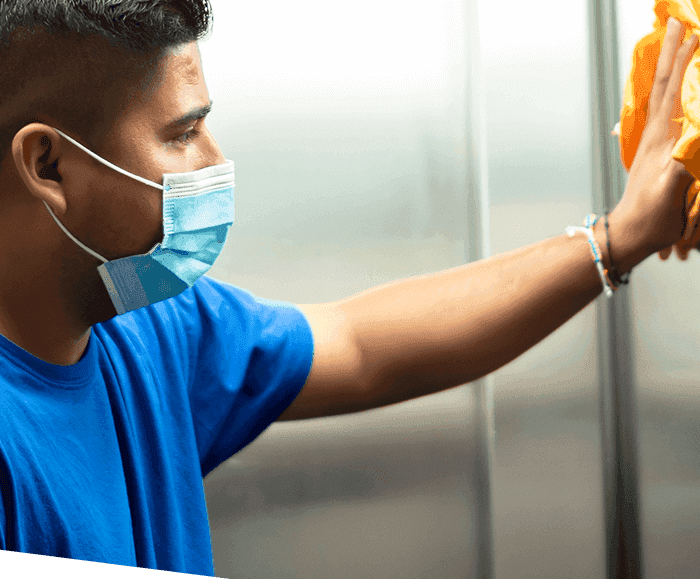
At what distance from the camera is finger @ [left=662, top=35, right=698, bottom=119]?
622mm

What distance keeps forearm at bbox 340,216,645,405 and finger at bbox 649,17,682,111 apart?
0.12 meters

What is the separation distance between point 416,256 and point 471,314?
1.24 feet

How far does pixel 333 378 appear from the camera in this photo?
72 cm

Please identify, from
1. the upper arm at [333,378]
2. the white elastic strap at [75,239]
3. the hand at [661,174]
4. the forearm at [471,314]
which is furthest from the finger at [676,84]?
the white elastic strap at [75,239]

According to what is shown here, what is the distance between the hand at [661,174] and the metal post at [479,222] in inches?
16.1

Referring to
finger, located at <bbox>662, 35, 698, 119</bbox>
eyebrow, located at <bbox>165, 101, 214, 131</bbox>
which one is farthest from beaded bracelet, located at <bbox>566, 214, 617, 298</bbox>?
eyebrow, located at <bbox>165, 101, 214, 131</bbox>

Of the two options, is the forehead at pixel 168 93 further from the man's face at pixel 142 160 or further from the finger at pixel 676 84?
the finger at pixel 676 84

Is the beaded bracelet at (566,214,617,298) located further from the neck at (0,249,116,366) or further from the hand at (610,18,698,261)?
the neck at (0,249,116,366)

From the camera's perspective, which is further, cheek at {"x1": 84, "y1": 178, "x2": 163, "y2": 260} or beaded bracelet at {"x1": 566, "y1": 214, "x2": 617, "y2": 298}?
beaded bracelet at {"x1": 566, "y1": 214, "x2": 617, "y2": 298}

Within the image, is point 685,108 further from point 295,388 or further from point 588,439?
point 588,439

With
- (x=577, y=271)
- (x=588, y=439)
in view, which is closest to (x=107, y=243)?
(x=577, y=271)

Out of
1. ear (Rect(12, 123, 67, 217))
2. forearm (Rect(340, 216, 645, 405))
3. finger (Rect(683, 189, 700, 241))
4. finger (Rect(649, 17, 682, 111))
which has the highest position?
finger (Rect(649, 17, 682, 111))

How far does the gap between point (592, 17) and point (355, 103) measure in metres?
0.37

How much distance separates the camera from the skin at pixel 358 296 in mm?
557
